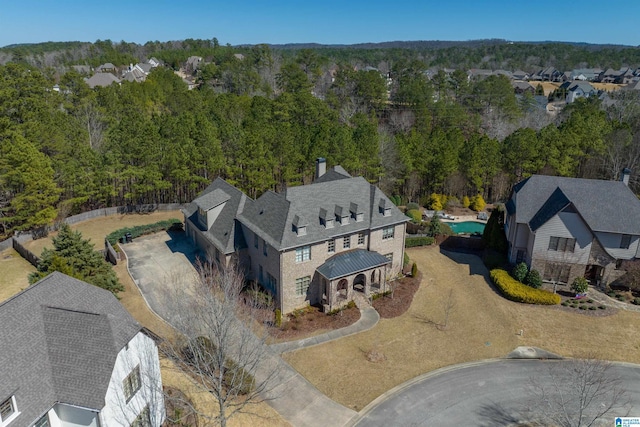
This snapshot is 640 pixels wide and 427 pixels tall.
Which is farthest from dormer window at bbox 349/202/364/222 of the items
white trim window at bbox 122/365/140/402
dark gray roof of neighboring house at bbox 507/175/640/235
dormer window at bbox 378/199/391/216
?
white trim window at bbox 122/365/140/402

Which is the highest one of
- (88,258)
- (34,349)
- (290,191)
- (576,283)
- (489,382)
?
(290,191)

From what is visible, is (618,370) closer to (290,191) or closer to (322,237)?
(322,237)

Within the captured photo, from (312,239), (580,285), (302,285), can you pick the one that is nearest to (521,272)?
(580,285)

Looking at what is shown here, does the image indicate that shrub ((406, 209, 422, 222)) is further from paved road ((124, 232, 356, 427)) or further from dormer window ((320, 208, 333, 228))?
paved road ((124, 232, 356, 427))

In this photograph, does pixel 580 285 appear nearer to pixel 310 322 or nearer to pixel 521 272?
pixel 521 272

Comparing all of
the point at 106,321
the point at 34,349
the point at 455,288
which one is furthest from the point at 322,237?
the point at 34,349

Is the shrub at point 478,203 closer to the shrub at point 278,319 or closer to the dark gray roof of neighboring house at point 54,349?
the shrub at point 278,319

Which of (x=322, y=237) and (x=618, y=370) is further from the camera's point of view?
(x=322, y=237)
